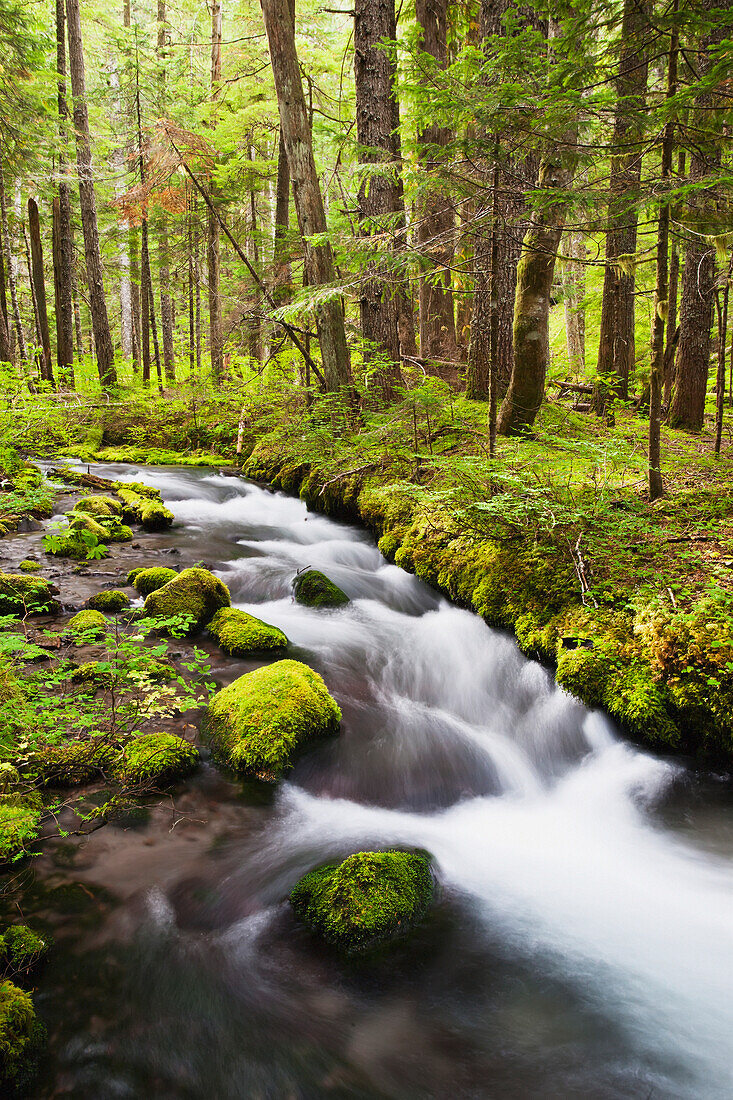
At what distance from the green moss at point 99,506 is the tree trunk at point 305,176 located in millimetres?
4121

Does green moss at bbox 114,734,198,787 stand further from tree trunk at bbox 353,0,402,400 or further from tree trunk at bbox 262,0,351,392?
tree trunk at bbox 262,0,351,392

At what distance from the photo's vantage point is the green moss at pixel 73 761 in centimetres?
332

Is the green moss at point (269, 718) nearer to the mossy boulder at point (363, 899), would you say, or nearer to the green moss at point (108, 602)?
the mossy boulder at point (363, 899)

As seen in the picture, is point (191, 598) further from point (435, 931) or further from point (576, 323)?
point (576, 323)

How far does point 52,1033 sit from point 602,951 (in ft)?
8.37

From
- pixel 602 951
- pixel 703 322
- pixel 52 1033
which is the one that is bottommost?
pixel 602 951

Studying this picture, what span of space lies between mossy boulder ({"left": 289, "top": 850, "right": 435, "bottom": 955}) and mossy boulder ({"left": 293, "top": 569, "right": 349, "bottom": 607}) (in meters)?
3.69

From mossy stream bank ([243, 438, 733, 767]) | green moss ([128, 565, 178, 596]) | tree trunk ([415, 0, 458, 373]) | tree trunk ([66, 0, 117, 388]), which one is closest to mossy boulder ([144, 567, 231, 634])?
green moss ([128, 565, 178, 596])

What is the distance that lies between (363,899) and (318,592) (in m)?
4.08

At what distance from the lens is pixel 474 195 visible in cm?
622

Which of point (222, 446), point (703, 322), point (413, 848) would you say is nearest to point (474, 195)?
point (703, 322)

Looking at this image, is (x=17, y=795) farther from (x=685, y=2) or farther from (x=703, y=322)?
(x=703, y=322)

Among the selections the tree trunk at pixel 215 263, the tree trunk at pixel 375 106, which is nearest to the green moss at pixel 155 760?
the tree trunk at pixel 375 106

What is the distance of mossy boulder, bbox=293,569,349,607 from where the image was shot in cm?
663
